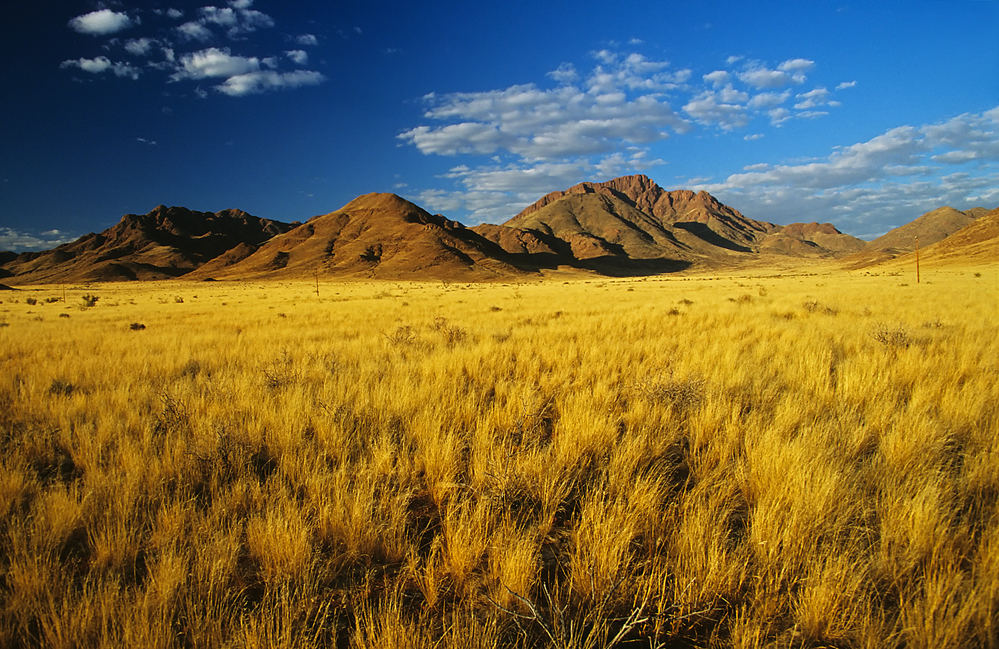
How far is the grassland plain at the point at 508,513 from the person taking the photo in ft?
5.71

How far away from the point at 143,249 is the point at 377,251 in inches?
4304

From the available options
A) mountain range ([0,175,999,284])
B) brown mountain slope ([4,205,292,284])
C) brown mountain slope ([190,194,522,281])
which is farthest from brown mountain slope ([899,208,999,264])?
brown mountain slope ([4,205,292,284])

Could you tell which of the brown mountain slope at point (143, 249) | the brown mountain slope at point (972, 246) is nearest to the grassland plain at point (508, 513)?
the brown mountain slope at point (972, 246)

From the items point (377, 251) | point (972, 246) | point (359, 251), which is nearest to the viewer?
point (972, 246)

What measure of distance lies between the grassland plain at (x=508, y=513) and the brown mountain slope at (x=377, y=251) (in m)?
92.4

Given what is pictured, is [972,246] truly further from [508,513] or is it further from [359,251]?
[359,251]

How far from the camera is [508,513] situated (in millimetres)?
2451

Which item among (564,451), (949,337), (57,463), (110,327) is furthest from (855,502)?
(110,327)

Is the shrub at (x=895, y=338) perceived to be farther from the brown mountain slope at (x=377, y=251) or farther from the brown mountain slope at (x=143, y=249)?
the brown mountain slope at (x=143, y=249)

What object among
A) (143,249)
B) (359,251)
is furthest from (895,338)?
(143,249)

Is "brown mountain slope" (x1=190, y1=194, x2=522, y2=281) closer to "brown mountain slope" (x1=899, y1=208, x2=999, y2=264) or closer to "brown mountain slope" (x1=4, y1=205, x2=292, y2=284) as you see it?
"brown mountain slope" (x1=4, y1=205, x2=292, y2=284)

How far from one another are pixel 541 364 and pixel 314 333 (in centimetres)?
701

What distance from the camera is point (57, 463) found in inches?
136

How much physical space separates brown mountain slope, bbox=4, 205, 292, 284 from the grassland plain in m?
162
